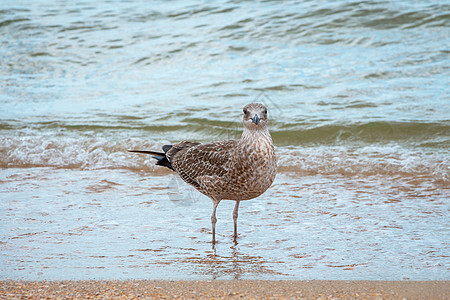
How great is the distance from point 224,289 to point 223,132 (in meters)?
5.75

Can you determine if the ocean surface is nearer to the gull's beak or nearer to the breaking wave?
the breaking wave

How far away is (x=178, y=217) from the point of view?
5.73 metres

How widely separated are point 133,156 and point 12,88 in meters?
5.16

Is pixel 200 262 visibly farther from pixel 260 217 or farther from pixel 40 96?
pixel 40 96

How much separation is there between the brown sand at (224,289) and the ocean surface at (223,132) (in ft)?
0.67

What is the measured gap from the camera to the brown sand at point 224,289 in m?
3.64

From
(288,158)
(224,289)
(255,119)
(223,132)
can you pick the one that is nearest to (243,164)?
(255,119)

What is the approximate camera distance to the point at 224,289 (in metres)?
3.82

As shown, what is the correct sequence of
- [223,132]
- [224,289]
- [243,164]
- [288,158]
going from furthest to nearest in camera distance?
[223,132]
[288,158]
[243,164]
[224,289]

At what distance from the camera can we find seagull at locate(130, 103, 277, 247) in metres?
4.89

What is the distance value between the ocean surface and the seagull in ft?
1.42

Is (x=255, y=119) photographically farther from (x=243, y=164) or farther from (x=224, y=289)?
(x=224, y=289)

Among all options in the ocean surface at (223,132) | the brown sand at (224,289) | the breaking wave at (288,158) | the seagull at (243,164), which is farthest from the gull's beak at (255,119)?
the breaking wave at (288,158)

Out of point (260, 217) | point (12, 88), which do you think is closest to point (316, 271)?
point (260, 217)
